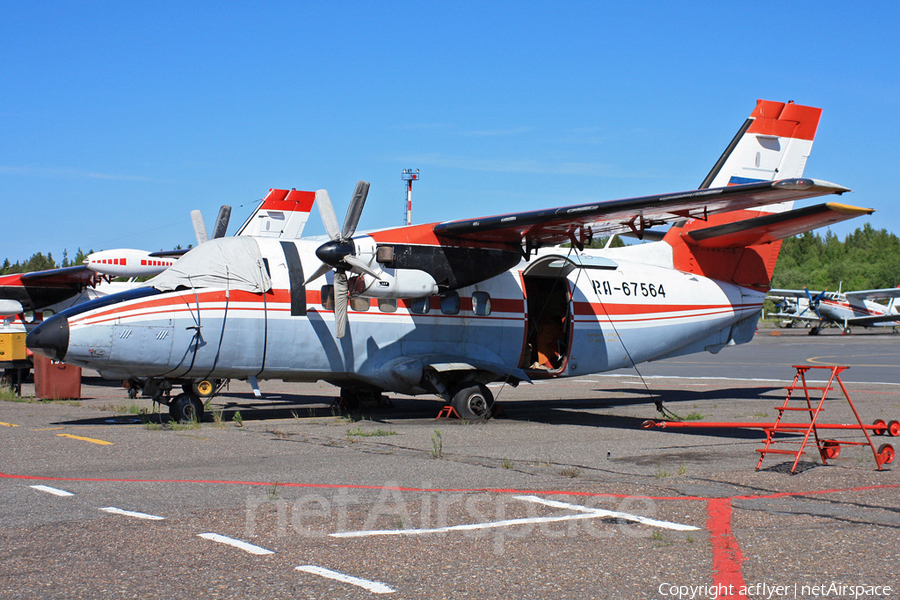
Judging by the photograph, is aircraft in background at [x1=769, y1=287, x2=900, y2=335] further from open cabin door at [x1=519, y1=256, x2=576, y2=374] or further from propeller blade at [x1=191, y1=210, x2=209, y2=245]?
propeller blade at [x1=191, y1=210, x2=209, y2=245]

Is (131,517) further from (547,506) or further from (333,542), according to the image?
(547,506)

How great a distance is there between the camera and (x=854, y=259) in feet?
519

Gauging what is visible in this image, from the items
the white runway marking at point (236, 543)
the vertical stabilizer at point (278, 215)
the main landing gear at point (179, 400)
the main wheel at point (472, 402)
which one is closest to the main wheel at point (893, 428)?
the main wheel at point (472, 402)

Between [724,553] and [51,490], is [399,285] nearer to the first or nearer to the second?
[51,490]

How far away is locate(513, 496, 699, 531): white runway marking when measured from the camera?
6926mm

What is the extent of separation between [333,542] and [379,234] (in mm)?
9402

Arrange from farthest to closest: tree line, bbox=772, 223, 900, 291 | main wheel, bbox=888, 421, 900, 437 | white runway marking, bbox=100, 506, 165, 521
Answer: tree line, bbox=772, 223, 900, 291 → main wheel, bbox=888, 421, 900, 437 → white runway marking, bbox=100, 506, 165, 521

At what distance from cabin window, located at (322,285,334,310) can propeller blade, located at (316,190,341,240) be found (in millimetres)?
1169

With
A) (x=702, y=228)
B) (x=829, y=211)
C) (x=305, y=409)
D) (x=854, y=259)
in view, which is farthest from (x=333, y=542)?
(x=854, y=259)

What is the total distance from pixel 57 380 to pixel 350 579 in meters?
17.4

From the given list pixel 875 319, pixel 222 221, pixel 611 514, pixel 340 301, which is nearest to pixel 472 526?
pixel 611 514

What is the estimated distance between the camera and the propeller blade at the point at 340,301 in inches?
565

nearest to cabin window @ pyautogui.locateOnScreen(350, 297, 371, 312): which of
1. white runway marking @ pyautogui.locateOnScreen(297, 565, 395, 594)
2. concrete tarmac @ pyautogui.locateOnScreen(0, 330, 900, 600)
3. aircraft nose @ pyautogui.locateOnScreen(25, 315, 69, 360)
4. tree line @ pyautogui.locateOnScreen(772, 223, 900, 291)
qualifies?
concrete tarmac @ pyautogui.locateOnScreen(0, 330, 900, 600)

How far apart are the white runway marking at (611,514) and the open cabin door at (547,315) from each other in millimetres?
9337
